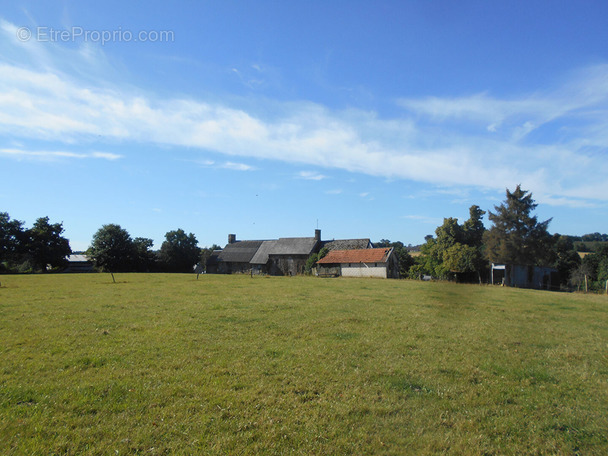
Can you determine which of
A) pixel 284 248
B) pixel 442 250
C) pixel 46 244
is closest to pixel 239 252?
pixel 284 248

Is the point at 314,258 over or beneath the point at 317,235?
beneath

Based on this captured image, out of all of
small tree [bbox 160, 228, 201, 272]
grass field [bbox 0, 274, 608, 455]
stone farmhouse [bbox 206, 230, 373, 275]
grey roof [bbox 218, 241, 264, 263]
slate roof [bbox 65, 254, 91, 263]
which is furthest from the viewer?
slate roof [bbox 65, 254, 91, 263]

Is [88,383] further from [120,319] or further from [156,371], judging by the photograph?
[120,319]

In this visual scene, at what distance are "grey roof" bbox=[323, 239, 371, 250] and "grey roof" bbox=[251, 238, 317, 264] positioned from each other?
345 centimetres

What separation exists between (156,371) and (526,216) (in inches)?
2119

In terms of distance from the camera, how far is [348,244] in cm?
6431

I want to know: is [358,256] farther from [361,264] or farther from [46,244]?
[46,244]

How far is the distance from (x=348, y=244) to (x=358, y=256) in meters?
9.76

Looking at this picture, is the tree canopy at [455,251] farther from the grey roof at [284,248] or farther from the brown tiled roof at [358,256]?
the grey roof at [284,248]

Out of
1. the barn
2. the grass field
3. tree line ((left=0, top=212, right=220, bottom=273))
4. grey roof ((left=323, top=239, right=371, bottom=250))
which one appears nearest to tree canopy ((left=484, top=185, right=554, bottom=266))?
the barn

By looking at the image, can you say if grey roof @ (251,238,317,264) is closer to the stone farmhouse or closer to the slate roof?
the stone farmhouse

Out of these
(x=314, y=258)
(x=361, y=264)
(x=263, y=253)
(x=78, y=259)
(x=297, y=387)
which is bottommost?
(x=297, y=387)

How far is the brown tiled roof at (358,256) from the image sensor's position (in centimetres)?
5178

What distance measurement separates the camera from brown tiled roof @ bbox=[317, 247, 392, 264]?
170 ft
